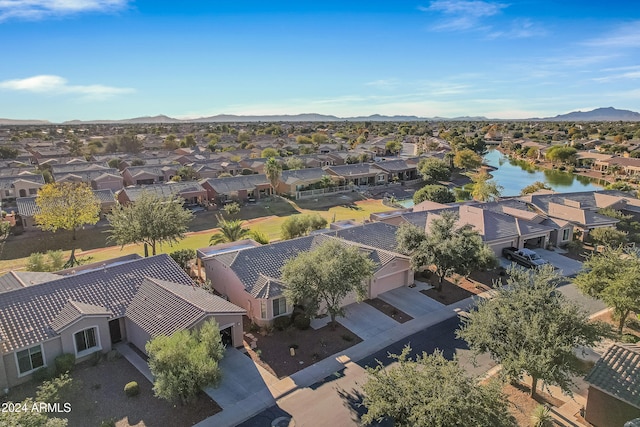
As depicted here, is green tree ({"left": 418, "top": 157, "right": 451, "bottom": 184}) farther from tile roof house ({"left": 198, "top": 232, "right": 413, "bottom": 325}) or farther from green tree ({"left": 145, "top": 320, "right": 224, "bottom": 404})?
green tree ({"left": 145, "top": 320, "right": 224, "bottom": 404})

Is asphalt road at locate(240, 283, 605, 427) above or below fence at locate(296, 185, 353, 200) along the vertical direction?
below

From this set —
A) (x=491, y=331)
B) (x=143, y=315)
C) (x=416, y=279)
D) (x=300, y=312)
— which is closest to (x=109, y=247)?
(x=143, y=315)

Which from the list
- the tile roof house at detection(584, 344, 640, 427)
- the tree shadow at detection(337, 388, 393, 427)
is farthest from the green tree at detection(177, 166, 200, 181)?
the tile roof house at detection(584, 344, 640, 427)

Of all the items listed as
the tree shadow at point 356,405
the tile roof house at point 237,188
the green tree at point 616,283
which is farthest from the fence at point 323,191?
the tree shadow at point 356,405

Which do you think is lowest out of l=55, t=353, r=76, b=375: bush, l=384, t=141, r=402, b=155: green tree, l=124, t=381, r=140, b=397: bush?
l=124, t=381, r=140, b=397: bush

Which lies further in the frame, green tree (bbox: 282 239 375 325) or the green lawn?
the green lawn

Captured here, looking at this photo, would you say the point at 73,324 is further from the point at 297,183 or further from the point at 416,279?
the point at 297,183

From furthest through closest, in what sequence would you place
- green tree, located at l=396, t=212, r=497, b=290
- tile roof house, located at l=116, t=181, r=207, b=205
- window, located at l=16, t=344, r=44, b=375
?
tile roof house, located at l=116, t=181, r=207, b=205 → green tree, located at l=396, t=212, r=497, b=290 → window, located at l=16, t=344, r=44, b=375
